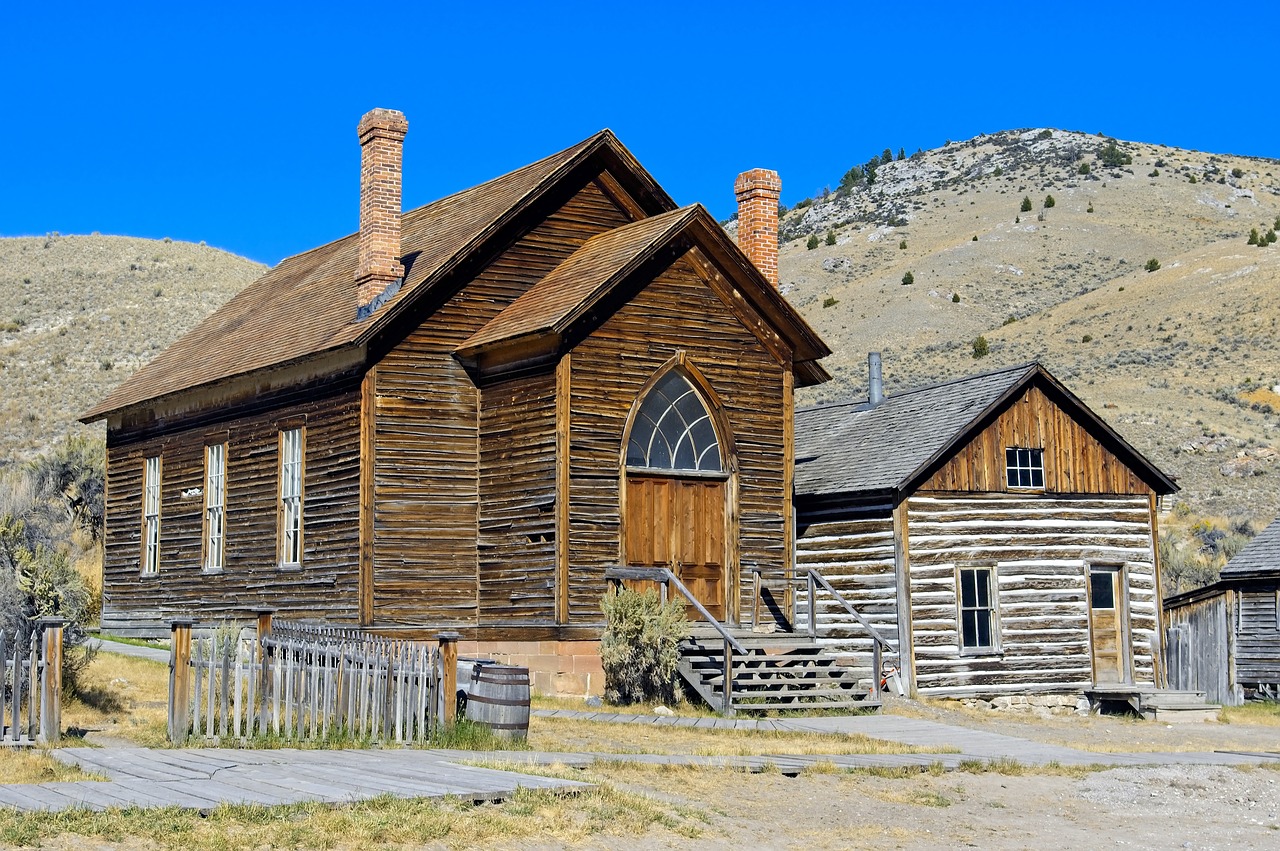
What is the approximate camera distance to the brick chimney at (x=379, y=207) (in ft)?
73.0

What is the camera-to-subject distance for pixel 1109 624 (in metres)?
24.8

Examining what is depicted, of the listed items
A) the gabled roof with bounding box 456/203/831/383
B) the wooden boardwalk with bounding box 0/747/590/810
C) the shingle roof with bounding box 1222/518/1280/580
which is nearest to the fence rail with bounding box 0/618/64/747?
the wooden boardwalk with bounding box 0/747/590/810

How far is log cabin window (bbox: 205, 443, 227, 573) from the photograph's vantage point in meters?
25.1

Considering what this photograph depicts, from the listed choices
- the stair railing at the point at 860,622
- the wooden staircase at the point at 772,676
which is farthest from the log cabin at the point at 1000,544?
the wooden staircase at the point at 772,676

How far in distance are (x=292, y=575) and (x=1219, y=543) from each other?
2641 centimetres

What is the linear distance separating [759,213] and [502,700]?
41.6 ft

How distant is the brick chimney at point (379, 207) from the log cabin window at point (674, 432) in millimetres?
4217

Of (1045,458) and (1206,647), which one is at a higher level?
(1045,458)

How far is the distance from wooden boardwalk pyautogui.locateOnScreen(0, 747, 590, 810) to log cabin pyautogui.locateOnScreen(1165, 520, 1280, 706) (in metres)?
19.0

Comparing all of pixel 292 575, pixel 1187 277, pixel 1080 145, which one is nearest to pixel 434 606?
pixel 292 575

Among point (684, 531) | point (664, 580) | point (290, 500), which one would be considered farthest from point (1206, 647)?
point (290, 500)

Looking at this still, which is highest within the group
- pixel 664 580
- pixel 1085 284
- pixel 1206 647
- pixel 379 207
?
pixel 1085 284

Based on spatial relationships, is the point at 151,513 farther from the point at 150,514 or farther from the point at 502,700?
the point at 502,700

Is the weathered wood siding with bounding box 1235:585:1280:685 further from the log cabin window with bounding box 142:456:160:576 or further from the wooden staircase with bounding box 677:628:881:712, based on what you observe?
the log cabin window with bounding box 142:456:160:576
